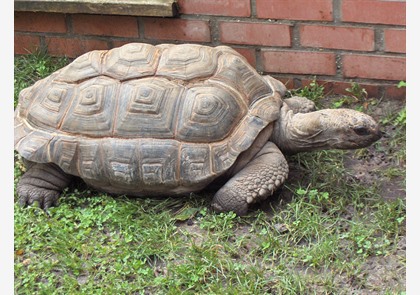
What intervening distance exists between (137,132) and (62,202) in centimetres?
65

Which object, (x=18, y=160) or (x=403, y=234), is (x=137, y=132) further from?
(x=403, y=234)

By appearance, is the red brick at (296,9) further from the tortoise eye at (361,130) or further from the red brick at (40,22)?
the red brick at (40,22)

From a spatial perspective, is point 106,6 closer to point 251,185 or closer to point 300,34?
point 300,34

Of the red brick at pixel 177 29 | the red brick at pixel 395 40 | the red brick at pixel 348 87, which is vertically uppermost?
the red brick at pixel 177 29

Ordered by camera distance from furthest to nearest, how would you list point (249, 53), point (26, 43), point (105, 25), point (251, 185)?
1. point (26, 43)
2. point (105, 25)
3. point (249, 53)
4. point (251, 185)

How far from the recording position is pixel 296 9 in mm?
4852

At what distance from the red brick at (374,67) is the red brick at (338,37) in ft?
0.23

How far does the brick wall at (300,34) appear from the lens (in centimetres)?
476

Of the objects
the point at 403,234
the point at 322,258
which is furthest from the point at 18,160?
the point at 403,234

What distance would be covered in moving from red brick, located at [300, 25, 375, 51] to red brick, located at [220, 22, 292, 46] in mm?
122

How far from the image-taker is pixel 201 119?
4.14 metres

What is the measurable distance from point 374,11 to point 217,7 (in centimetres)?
101

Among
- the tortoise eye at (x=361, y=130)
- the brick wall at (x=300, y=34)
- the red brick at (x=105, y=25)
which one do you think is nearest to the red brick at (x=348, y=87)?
the brick wall at (x=300, y=34)

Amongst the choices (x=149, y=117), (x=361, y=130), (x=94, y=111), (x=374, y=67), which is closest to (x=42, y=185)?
(x=94, y=111)
